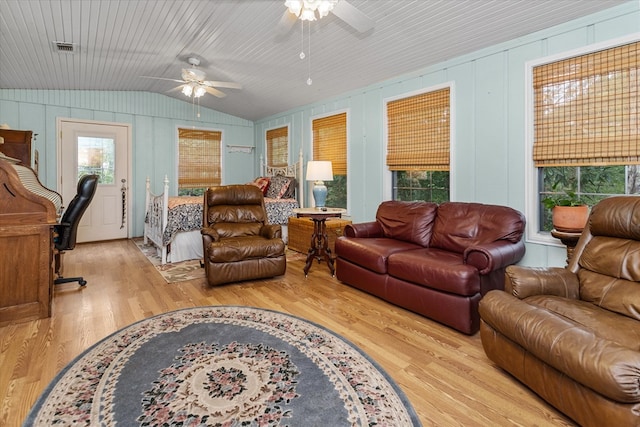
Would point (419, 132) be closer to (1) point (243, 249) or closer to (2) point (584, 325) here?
(1) point (243, 249)

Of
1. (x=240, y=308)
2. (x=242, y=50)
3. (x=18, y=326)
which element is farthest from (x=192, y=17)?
(x=18, y=326)

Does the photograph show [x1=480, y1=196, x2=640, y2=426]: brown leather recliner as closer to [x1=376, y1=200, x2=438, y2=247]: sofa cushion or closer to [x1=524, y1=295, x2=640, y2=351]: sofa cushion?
[x1=524, y1=295, x2=640, y2=351]: sofa cushion

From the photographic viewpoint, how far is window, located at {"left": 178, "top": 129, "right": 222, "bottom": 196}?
682 cm

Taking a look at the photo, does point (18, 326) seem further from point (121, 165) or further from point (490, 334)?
point (121, 165)

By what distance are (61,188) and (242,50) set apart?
13.3 feet

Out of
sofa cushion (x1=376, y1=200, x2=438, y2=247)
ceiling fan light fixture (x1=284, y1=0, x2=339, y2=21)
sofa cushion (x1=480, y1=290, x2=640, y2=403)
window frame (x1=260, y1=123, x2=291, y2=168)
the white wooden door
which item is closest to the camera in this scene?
sofa cushion (x1=480, y1=290, x2=640, y2=403)

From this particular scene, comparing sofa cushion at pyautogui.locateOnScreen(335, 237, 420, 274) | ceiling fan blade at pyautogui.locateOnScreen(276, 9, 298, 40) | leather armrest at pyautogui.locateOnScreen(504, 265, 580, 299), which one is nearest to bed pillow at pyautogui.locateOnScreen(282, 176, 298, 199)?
sofa cushion at pyautogui.locateOnScreen(335, 237, 420, 274)

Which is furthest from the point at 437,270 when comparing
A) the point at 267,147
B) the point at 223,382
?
the point at 267,147

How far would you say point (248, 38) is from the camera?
3.79 m

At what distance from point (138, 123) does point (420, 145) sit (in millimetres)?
5200

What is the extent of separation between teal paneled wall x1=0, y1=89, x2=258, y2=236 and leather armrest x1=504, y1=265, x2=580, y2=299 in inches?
246

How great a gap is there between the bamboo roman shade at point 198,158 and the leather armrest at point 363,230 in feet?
14.4

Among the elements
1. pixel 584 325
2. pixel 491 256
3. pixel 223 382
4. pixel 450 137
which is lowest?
pixel 223 382

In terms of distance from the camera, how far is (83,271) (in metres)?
4.15
